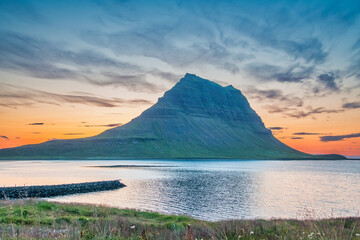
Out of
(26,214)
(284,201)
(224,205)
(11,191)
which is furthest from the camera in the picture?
(11,191)

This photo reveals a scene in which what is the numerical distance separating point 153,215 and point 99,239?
26.1 meters


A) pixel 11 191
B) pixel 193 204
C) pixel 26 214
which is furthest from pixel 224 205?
pixel 11 191

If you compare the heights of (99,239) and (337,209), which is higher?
(99,239)

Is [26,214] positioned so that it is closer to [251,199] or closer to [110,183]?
[251,199]

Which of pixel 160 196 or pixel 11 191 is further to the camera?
pixel 11 191

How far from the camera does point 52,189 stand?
6494 cm

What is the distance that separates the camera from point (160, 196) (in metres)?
56.7

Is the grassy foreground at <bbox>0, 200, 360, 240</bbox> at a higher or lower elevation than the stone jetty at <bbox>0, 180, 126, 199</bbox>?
higher

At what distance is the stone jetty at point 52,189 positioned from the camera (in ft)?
194

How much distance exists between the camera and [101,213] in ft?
97.6

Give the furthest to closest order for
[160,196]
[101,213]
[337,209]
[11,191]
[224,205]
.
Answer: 1. [11,191]
2. [160,196]
3. [224,205]
4. [337,209]
5. [101,213]

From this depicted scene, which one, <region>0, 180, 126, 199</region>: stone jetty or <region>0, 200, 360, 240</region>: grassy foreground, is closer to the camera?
<region>0, 200, 360, 240</region>: grassy foreground

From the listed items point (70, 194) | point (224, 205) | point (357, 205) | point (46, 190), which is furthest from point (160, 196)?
point (357, 205)

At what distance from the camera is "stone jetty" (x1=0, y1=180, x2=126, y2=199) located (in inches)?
2333
